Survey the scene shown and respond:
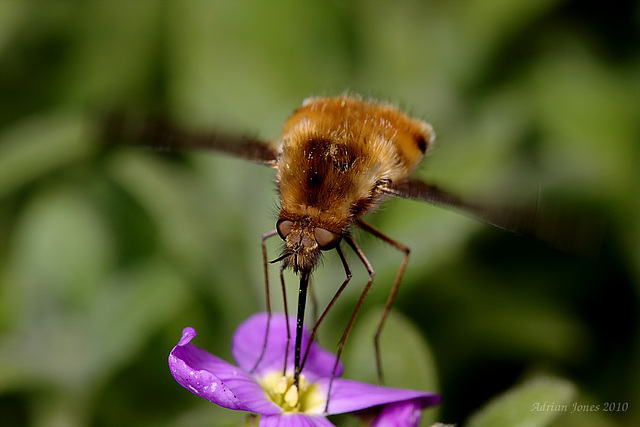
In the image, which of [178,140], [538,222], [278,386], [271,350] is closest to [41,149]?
[178,140]

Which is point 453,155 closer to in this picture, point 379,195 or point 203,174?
point 203,174

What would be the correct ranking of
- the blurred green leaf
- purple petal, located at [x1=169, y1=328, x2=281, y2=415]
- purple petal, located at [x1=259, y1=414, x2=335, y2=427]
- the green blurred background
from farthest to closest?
the blurred green leaf → the green blurred background → purple petal, located at [x1=259, y1=414, x2=335, y2=427] → purple petal, located at [x1=169, y1=328, x2=281, y2=415]

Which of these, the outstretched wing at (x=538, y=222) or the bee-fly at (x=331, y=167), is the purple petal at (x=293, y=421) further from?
the outstretched wing at (x=538, y=222)

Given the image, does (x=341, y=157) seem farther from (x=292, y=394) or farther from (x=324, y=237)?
(x=292, y=394)

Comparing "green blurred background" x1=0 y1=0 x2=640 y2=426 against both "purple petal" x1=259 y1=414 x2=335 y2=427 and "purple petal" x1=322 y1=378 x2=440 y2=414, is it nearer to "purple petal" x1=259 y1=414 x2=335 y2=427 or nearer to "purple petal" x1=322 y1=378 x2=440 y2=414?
"purple petal" x1=322 y1=378 x2=440 y2=414

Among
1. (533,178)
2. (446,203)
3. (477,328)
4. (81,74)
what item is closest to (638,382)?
(477,328)

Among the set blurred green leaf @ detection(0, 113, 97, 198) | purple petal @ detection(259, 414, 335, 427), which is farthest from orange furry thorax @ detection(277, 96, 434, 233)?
blurred green leaf @ detection(0, 113, 97, 198)
